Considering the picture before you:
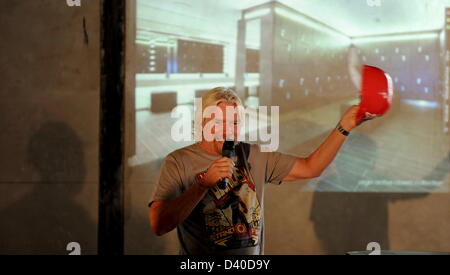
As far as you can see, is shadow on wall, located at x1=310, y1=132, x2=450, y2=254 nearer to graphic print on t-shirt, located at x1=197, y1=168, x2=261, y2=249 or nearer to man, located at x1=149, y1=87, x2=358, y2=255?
man, located at x1=149, y1=87, x2=358, y2=255

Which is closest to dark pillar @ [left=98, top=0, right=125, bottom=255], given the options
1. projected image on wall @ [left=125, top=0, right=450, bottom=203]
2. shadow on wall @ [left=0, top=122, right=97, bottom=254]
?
Result: projected image on wall @ [left=125, top=0, right=450, bottom=203]

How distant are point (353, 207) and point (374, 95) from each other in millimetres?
1543

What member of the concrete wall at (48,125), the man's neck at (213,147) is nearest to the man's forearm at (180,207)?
the man's neck at (213,147)

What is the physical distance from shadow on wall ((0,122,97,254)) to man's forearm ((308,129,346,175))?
6.11ft

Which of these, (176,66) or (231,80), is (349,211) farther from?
(176,66)

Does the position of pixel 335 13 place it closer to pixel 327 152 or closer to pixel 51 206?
pixel 327 152

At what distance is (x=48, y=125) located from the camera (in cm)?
274

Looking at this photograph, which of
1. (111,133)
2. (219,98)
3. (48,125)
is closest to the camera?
(219,98)

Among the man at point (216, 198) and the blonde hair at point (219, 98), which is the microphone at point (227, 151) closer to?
the man at point (216, 198)

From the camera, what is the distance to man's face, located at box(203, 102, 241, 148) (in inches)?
55.0

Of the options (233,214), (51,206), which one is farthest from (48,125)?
(233,214)

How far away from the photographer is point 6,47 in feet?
8.98

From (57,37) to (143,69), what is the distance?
69 centimetres

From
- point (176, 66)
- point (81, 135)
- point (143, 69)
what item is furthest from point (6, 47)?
point (176, 66)
